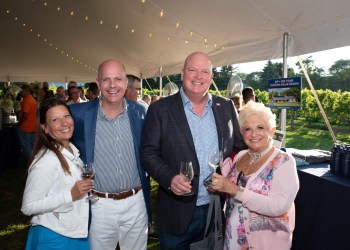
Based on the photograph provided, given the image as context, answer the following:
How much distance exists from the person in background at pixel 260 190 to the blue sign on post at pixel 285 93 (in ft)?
8.02

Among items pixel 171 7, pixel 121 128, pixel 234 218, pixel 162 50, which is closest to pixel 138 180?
pixel 121 128

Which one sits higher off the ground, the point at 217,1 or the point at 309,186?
the point at 217,1

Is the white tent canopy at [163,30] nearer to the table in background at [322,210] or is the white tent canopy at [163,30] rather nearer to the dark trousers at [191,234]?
the table in background at [322,210]

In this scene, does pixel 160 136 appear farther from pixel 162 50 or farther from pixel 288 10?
pixel 162 50

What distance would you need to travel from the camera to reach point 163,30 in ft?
21.2

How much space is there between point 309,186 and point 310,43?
227cm

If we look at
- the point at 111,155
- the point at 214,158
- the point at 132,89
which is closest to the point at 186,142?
the point at 214,158

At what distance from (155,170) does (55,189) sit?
0.57 m

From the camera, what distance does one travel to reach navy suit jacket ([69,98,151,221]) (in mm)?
1989

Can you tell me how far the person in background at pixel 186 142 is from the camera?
6.22ft

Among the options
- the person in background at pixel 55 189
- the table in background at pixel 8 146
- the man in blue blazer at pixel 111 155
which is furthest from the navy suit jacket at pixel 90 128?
the table in background at pixel 8 146

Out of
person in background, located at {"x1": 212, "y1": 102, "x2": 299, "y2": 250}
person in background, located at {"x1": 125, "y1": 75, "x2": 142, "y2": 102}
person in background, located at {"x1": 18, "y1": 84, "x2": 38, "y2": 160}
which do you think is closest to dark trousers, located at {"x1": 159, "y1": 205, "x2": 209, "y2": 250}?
person in background, located at {"x1": 212, "y1": 102, "x2": 299, "y2": 250}

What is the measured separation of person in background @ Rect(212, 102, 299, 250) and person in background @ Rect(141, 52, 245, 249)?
201 millimetres

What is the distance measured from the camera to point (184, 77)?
1984 millimetres
